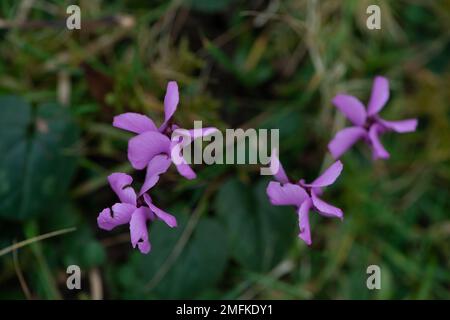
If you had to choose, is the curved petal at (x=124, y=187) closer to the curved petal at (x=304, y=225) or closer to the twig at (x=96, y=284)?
the curved petal at (x=304, y=225)

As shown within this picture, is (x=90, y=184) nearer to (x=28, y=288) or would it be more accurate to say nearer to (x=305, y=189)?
(x=28, y=288)

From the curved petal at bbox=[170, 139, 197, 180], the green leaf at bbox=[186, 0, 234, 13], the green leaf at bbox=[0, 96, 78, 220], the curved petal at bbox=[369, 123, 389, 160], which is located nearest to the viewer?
the curved petal at bbox=[170, 139, 197, 180]

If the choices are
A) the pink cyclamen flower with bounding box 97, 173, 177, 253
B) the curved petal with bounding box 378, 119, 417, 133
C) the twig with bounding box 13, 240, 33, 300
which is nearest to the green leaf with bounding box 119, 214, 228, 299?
→ the twig with bounding box 13, 240, 33, 300

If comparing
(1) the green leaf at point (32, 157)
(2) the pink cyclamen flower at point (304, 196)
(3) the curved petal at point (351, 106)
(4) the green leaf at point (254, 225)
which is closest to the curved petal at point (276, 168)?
(2) the pink cyclamen flower at point (304, 196)

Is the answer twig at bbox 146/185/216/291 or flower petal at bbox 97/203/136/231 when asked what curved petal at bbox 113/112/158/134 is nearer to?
flower petal at bbox 97/203/136/231

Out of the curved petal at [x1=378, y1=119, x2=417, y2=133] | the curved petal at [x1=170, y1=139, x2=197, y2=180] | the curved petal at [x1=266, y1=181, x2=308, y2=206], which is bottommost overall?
the curved petal at [x1=266, y1=181, x2=308, y2=206]

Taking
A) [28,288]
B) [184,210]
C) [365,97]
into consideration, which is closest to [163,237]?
[184,210]
